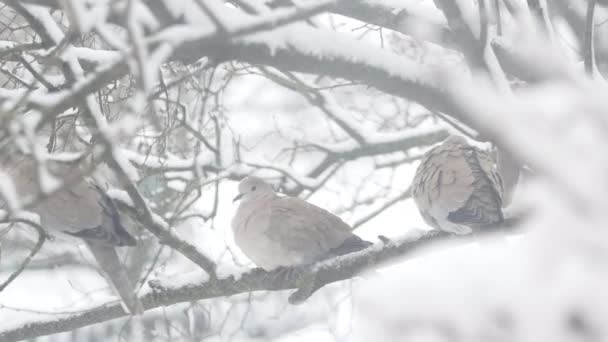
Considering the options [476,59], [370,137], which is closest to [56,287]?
[370,137]

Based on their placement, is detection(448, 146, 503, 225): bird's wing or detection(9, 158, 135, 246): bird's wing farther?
detection(9, 158, 135, 246): bird's wing

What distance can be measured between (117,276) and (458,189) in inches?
59.3

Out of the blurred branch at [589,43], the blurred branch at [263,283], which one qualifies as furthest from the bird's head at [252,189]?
the blurred branch at [589,43]

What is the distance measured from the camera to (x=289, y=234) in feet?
12.8

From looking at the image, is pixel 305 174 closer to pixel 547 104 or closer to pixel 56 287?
pixel 56 287

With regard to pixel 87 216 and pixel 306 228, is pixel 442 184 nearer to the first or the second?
pixel 306 228

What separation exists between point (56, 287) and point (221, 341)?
2.50 meters

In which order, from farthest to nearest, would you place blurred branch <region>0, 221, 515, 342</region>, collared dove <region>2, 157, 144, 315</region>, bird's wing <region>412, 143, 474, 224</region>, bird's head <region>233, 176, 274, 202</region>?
1. bird's head <region>233, 176, 274, 202</region>
2. collared dove <region>2, 157, 144, 315</region>
3. bird's wing <region>412, 143, 474, 224</region>
4. blurred branch <region>0, 221, 515, 342</region>

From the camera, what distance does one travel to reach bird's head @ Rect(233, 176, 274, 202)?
466 cm

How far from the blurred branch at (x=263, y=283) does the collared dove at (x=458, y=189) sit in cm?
7

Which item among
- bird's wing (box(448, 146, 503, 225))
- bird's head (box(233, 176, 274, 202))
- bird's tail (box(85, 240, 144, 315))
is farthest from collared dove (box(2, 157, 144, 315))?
bird's wing (box(448, 146, 503, 225))

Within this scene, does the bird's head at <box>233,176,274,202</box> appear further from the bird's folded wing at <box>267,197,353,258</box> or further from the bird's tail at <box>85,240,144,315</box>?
the bird's tail at <box>85,240,144,315</box>

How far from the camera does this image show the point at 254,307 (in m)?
5.89

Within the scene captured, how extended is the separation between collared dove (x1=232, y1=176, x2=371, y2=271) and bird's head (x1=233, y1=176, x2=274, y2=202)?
0.30 meters
